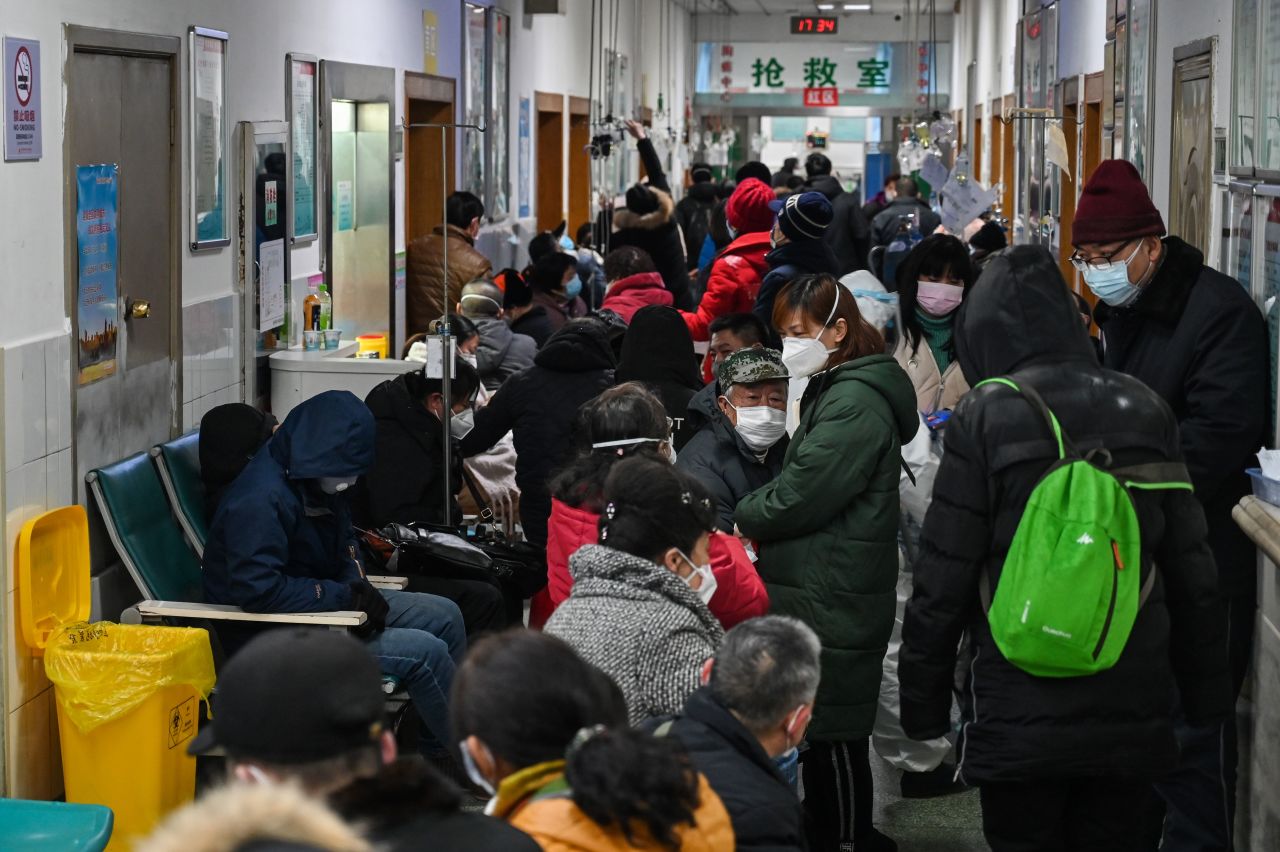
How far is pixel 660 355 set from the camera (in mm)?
5488

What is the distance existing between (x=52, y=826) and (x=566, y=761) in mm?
2078

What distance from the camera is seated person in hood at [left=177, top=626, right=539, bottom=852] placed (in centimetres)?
178

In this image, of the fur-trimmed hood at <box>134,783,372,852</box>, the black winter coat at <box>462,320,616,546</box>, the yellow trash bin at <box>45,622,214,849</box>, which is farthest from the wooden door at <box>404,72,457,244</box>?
the fur-trimmed hood at <box>134,783,372,852</box>

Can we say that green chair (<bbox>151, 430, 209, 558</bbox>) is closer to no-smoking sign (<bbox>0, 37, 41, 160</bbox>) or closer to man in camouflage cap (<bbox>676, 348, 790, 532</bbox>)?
no-smoking sign (<bbox>0, 37, 41, 160</bbox>)

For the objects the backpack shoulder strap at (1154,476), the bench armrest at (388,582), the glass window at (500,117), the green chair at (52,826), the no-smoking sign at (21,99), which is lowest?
the green chair at (52,826)

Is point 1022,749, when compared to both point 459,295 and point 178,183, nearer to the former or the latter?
point 178,183

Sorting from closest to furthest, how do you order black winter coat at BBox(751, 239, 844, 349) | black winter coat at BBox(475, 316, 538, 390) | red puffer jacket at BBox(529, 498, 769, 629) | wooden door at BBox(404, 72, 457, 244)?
red puffer jacket at BBox(529, 498, 769, 629) < black winter coat at BBox(751, 239, 844, 349) < black winter coat at BBox(475, 316, 538, 390) < wooden door at BBox(404, 72, 457, 244)

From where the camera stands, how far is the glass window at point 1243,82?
3.97m

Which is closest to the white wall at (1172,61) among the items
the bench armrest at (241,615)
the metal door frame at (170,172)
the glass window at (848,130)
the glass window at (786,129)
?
the bench armrest at (241,615)

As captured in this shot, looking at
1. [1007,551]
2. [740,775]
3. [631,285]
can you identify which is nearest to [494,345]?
[631,285]

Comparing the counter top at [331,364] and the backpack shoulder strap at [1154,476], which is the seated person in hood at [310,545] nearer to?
the counter top at [331,364]

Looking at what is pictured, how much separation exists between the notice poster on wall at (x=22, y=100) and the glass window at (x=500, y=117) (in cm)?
641

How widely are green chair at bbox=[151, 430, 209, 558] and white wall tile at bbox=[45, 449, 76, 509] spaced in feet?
1.46

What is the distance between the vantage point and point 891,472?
3.68 meters
